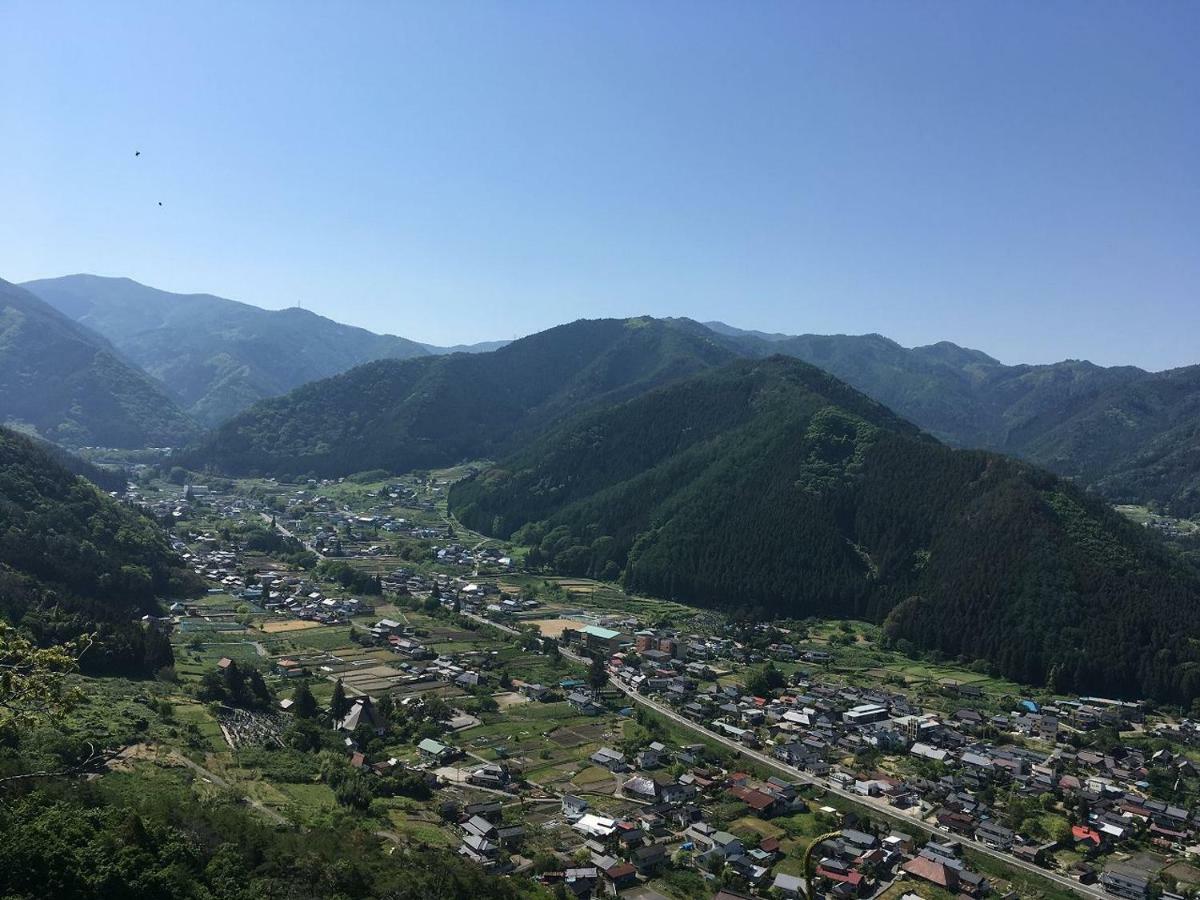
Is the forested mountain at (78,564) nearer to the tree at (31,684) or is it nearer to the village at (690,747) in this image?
the village at (690,747)

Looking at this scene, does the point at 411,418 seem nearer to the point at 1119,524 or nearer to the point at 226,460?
the point at 226,460

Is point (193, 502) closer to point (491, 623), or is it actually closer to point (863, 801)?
point (491, 623)

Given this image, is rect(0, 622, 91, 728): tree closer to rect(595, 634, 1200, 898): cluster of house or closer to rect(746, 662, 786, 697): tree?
rect(595, 634, 1200, 898): cluster of house

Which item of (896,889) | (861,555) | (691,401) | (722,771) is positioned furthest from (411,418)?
(896,889)

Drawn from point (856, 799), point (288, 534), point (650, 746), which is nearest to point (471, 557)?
point (288, 534)

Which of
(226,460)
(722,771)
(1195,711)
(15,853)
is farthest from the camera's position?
(226,460)

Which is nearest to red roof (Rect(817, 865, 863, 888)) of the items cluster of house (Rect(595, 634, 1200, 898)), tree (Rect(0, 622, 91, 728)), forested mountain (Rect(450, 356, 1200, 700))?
cluster of house (Rect(595, 634, 1200, 898))
